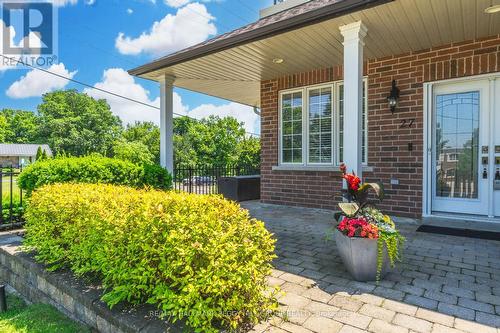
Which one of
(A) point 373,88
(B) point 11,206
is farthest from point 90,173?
(A) point 373,88

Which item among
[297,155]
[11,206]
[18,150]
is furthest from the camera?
[18,150]

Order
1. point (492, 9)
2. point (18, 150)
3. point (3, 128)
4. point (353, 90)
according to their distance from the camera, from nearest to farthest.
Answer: point (492, 9), point (353, 90), point (18, 150), point (3, 128)

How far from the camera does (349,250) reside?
2537 millimetres

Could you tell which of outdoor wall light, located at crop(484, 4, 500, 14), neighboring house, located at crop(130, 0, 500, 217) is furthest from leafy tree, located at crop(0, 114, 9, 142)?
outdoor wall light, located at crop(484, 4, 500, 14)

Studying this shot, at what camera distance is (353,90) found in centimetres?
372

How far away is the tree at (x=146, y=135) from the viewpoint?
134 ft

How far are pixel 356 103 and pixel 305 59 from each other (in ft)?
6.01

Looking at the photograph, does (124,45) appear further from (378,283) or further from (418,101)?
(378,283)

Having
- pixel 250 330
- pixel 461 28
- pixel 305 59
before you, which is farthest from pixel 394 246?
pixel 305 59

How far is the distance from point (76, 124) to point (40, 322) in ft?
171

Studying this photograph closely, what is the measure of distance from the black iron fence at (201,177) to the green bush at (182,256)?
207 inches

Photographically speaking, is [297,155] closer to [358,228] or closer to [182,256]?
[358,228]

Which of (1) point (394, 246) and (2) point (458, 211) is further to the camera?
(2) point (458, 211)

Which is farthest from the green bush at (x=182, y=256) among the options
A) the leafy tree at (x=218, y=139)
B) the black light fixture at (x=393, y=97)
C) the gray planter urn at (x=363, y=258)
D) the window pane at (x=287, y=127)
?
the leafy tree at (x=218, y=139)
